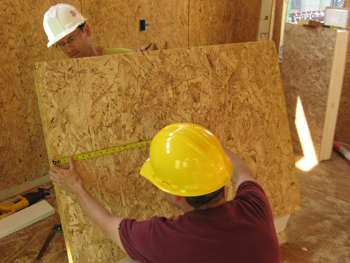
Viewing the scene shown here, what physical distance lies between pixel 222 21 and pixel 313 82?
2.47 metres

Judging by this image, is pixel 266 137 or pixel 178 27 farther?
pixel 178 27

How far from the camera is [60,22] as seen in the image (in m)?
2.75

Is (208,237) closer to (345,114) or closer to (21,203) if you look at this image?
(21,203)

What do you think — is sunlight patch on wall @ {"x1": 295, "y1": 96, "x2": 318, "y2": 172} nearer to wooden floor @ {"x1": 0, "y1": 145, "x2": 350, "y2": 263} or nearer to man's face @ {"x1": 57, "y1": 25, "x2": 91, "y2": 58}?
wooden floor @ {"x1": 0, "y1": 145, "x2": 350, "y2": 263}

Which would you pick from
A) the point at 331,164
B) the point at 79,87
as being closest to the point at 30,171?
the point at 79,87

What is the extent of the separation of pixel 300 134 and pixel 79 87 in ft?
13.4

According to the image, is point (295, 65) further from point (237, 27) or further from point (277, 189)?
point (277, 189)

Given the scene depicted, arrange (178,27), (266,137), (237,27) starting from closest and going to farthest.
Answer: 1. (266,137)
2. (178,27)
3. (237,27)

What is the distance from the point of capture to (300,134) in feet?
16.2

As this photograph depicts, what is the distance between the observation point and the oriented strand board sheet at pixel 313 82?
4.35 m

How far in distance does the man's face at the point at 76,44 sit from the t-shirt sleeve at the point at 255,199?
213 cm

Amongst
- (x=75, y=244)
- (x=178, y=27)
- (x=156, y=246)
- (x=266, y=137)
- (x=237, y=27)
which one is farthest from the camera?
(x=237, y=27)

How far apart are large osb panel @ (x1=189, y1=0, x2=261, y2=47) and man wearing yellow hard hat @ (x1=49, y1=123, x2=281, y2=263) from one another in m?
4.41

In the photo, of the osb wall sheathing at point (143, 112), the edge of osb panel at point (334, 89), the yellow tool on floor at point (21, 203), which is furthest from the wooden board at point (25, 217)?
the edge of osb panel at point (334, 89)
